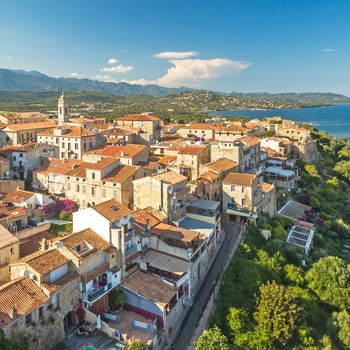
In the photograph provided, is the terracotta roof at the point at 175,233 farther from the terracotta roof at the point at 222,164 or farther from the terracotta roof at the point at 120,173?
the terracotta roof at the point at 222,164

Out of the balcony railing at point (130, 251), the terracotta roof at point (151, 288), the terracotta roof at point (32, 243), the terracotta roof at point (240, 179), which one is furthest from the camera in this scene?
the terracotta roof at point (240, 179)

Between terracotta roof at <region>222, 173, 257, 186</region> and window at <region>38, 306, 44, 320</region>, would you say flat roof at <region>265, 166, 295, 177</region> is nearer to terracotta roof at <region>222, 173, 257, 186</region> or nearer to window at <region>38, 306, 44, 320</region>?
terracotta roof at <region>222, 173, 257, 186</region>

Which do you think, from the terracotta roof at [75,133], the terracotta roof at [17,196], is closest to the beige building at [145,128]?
the terracotta roof at [75,133]

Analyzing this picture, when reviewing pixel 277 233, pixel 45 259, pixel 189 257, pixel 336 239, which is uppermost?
pixel 45 259

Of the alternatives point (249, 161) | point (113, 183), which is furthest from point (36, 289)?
point (249, 161)

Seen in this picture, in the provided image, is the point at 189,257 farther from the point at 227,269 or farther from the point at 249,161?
the point at 249,161

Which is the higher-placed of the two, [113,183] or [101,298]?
[113,183]
